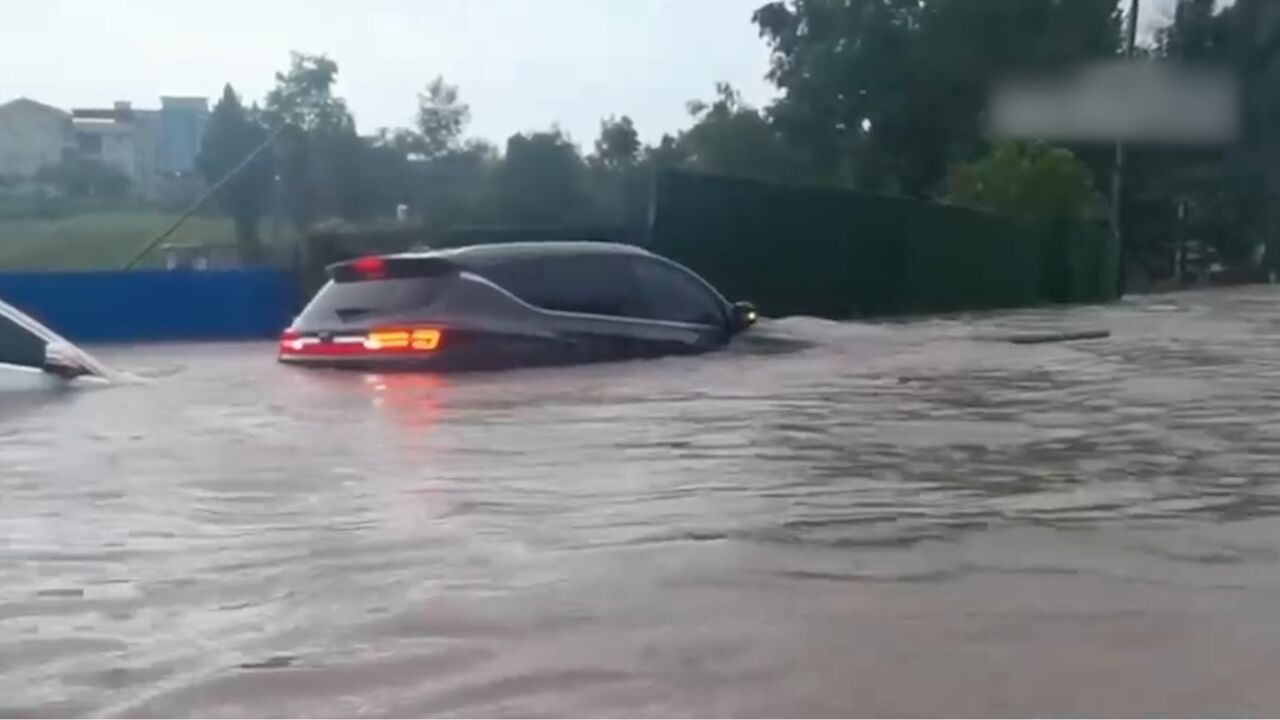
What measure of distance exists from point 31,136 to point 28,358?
1528 cm

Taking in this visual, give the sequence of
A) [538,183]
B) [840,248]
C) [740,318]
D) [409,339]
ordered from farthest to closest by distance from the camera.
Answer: [840,248]
[538,183]
[740,318]
[409,339]

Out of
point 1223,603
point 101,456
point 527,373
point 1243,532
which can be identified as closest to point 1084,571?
point 1223,603

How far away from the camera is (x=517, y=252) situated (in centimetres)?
1252

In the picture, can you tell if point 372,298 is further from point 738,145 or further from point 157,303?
point 738,145

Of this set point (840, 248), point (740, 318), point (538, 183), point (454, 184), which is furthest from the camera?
point (840, 248)

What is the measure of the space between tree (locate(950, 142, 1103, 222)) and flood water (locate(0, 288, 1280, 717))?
29061 mm

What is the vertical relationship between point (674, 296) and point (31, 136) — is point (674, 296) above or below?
below

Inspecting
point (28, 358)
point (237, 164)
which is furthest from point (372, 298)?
point (237, 164)

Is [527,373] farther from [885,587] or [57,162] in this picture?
[57,162]

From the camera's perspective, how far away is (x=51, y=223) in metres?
21.1

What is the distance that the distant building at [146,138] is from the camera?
23.6 metres

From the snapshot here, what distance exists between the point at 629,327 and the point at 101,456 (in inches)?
184

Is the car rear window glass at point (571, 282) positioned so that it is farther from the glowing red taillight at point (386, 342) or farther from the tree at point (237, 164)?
the tree at point (237, 164)

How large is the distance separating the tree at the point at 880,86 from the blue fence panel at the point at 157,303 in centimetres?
2325
